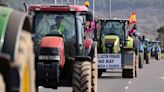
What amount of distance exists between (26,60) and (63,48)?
7846 millimetres

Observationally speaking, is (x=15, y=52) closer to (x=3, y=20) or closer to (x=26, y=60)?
(x=26, y=60)

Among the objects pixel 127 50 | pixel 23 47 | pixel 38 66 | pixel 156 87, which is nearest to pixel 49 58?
pixel 38 66

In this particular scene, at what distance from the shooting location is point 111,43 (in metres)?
30.2

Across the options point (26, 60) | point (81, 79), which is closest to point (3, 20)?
point (26, 60)

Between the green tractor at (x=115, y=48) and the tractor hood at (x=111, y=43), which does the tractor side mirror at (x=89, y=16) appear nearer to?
the green tractor at (x=115, y=48)

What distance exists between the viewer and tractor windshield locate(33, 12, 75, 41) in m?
14.9

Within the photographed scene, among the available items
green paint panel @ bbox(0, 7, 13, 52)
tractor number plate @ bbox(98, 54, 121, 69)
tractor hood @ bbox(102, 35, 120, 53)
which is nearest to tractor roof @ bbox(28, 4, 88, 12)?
green paint panel @ bbox(0, 7, 13, 52)

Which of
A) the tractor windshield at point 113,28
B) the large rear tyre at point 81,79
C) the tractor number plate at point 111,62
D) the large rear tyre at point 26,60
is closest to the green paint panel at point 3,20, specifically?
the large rear tyre at point 26,60

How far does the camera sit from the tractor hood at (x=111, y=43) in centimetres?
3008

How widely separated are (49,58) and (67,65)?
819 mm

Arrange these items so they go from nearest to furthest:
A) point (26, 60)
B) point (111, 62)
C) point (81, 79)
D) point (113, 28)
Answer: point (26, 60) → point (81, 79) → point (111, 62) → point (113, 28)

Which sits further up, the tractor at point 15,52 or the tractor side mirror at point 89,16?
the tractor side mirror at point 89,16

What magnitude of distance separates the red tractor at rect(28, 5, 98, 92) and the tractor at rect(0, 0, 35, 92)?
252 inches

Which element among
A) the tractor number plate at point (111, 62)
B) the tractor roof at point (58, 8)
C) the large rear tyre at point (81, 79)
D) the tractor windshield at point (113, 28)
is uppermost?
the tractor roof at point (58, 8)
